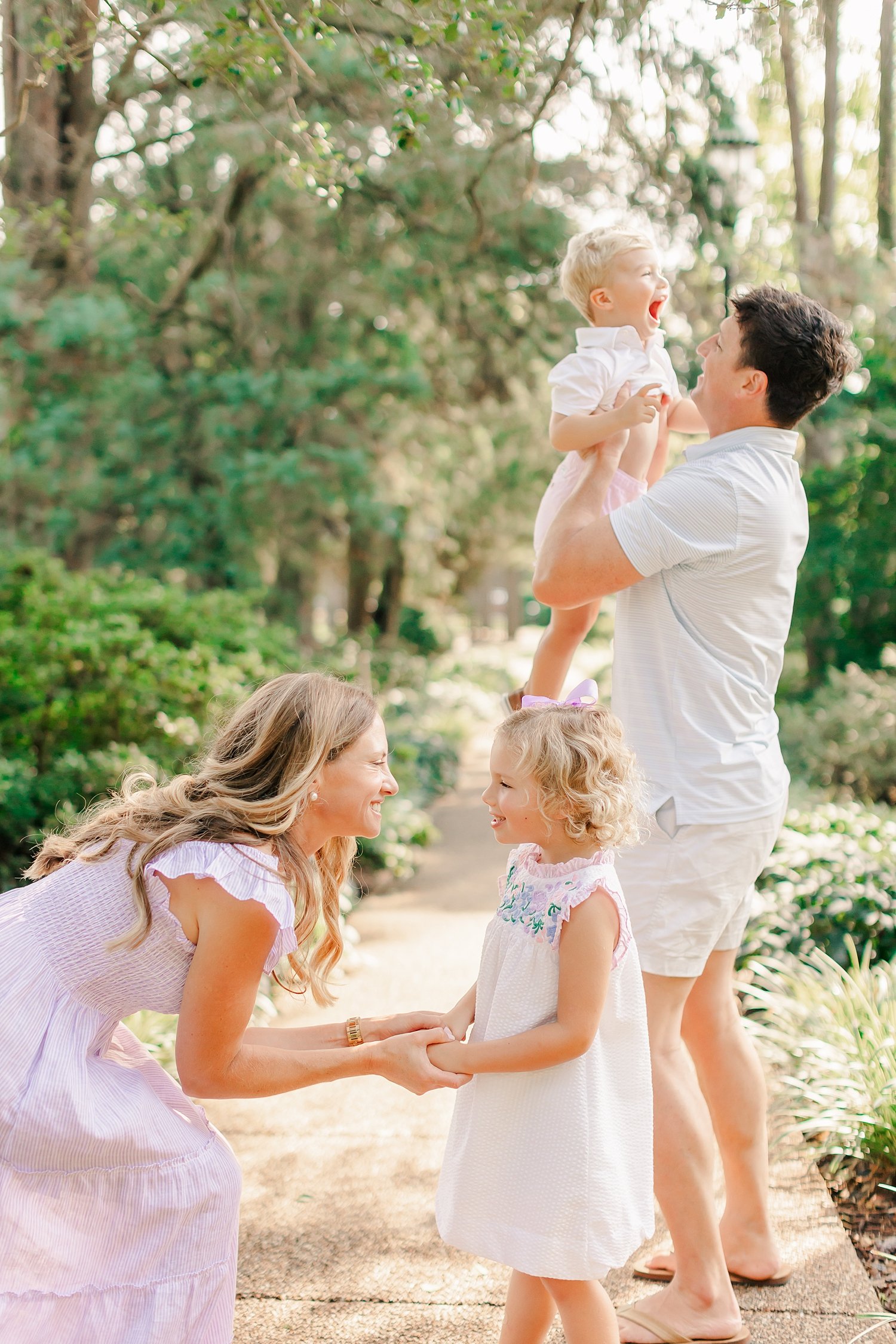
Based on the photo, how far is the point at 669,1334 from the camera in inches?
89.8

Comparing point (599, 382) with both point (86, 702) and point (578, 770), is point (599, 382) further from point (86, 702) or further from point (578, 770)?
point (86, 702)

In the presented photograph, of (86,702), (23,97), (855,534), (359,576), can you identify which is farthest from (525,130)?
(359,576)

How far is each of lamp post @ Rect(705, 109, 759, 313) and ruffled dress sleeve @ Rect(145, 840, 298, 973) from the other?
274 inches

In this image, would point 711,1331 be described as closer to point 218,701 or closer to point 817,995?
point 817,995

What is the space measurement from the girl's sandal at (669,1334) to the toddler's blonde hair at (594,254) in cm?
224

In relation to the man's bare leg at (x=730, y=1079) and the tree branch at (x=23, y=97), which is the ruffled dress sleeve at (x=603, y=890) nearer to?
the man's bare leg at (x=730, y=1079)

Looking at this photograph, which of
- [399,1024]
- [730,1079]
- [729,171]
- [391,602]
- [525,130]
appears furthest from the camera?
[391,602]

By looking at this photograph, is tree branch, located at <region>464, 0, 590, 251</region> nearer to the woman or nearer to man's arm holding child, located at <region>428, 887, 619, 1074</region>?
the woman

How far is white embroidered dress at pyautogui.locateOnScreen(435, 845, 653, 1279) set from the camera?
73.8 inches

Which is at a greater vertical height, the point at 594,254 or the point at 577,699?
the point at 594,254

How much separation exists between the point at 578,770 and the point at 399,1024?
0.59 meters

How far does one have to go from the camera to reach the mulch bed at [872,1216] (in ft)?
8.96

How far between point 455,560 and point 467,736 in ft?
26.7

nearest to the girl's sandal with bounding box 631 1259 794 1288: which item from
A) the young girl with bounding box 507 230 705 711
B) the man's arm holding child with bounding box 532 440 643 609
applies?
the young girl with bounding box 507 230 705 711
